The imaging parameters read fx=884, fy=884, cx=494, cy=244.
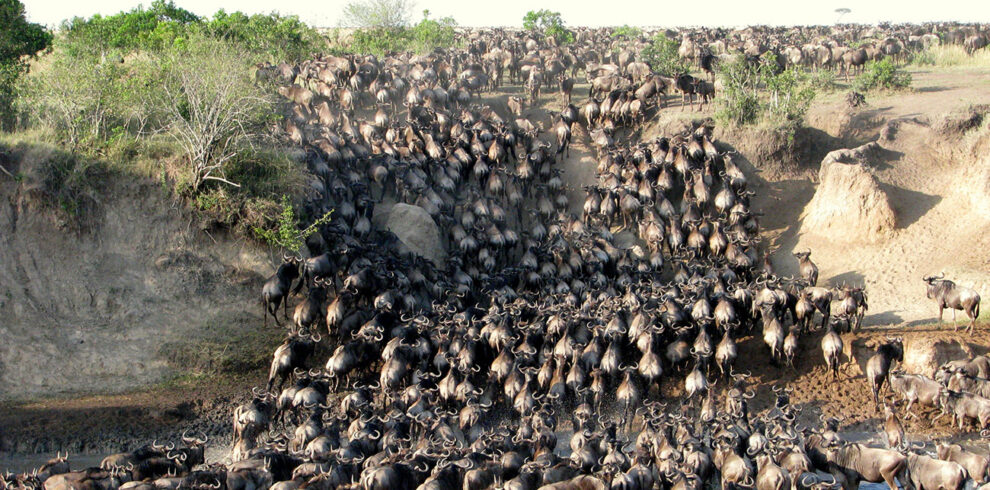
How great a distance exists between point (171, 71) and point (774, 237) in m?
14.0

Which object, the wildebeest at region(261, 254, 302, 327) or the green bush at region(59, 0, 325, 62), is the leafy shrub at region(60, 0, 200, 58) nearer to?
the green bush at region(59, 0, 325, 62)

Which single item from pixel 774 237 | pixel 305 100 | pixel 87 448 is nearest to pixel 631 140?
pixel 774 237

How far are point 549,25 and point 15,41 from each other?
23.7 meters

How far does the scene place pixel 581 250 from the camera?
1847 cm

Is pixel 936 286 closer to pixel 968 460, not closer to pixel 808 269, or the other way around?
pixel 808 269


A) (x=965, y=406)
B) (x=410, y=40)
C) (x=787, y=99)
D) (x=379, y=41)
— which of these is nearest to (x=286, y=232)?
(x=965, y=406)

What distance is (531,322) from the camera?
52.4 feet

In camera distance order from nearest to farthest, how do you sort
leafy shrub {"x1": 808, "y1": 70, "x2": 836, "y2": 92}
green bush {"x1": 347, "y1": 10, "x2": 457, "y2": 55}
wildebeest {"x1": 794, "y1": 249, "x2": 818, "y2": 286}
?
wildebeest {"x1": 794, "y1": 249, "x2": 818, "y2": 286} → leafy shrub {"x1": 808, "y1": 70, "x2": 836, "y2": 92} → green bush {"x1": 347, "y1": 10, "x2": 457, "y2": 55}

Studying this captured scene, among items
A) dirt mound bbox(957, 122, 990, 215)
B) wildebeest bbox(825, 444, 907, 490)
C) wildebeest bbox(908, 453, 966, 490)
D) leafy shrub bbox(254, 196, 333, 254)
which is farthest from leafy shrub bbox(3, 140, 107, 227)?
dirt mound bbox(957, 122, 990, 215)

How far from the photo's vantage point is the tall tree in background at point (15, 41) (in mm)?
19359

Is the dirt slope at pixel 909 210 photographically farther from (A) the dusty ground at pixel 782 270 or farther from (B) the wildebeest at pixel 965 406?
(B) the wildebeest at pixel 965 406

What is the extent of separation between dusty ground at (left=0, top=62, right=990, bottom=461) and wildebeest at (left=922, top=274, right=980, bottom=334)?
421mm

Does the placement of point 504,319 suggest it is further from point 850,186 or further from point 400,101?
point 400,101

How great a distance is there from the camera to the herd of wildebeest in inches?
433
